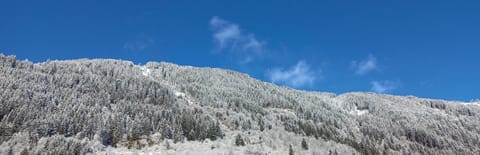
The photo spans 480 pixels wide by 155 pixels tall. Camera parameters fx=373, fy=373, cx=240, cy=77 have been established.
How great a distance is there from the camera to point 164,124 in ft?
403

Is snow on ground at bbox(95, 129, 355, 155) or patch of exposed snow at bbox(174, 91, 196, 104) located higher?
patch of exposed snow at bbox(174, 91, 196, 104)

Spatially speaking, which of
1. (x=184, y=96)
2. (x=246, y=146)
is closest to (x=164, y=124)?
(x=246, y=146)

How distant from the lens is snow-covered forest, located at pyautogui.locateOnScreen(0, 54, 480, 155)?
105 meters

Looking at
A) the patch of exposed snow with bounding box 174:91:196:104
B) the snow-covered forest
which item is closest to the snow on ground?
the snow-covered forest

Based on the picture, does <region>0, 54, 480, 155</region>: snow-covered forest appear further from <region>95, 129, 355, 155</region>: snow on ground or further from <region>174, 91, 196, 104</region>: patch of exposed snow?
<region>174, 91, 196, 104</region>: patch of exposed snow

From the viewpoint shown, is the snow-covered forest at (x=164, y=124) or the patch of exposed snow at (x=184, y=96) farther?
the patch of exposed snow at (x=184, y=96)

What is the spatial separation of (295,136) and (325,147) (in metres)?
11.7

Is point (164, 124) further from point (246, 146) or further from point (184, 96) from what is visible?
point (184, 96)

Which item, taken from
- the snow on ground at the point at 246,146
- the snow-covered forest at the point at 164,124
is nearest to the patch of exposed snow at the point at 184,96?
the snow-covered forest at the point at 164,124

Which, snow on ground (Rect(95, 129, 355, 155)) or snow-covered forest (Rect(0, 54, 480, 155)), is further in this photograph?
snow-covered forest (Rect(0, 54, 480, 155))

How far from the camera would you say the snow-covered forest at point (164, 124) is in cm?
10456

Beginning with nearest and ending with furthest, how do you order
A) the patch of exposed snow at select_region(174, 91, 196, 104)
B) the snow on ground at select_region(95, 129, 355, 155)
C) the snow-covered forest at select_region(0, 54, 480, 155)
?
the snow on ground at select_region(95, 129, 355, 155), the snow-covered forest at select_region(0, 54, 480, 155), the patch of exposed snow at select_region(174, 91, 196, 104)

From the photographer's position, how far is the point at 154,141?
366 feet

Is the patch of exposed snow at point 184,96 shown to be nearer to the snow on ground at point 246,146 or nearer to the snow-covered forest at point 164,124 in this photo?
the snow-covered forest at point 164,124
